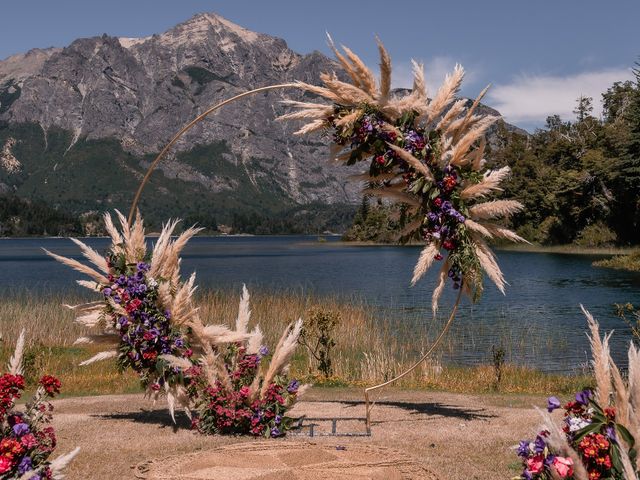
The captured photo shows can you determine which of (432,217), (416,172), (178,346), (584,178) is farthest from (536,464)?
(584,178)

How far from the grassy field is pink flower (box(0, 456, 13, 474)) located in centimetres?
862

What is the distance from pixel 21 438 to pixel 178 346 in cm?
414

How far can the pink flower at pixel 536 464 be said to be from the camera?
451 centimetres

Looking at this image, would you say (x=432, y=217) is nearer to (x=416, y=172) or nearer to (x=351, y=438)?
(x=416, y=172)

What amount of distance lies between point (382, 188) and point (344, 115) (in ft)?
3.74

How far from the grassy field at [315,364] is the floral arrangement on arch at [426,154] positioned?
16.5ft

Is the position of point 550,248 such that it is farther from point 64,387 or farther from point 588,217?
point 64,387

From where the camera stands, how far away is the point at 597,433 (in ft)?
14.5

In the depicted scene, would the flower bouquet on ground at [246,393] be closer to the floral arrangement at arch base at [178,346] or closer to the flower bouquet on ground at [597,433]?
the floral arrangement at arch base at [178,346]

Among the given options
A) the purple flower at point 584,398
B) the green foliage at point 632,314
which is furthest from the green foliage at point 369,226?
the purple flower at point 584,398

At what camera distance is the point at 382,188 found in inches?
380

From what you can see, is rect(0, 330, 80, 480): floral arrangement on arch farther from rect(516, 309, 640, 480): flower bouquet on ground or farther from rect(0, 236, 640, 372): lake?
rect(0, 236, 640, 372): lake

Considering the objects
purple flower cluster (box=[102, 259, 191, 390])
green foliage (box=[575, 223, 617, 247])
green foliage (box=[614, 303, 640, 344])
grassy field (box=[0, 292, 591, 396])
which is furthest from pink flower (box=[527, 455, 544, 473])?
green foliage (box=[575, 223, 617, 247])

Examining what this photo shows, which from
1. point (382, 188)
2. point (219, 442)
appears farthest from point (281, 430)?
point (382, 188)
